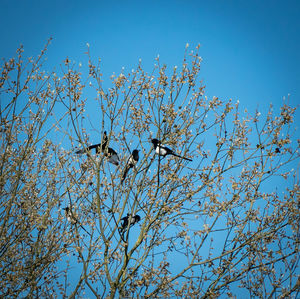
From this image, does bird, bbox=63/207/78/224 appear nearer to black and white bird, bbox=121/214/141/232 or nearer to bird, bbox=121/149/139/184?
black and white bird, bbox=121/214/141/232

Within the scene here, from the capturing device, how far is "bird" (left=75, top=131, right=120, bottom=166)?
5.59m

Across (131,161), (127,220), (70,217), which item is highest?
(131,161)

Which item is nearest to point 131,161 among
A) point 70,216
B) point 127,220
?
point 127,220

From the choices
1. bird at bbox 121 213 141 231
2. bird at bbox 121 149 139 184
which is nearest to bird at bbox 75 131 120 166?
bird at bbox 121 149 139 184

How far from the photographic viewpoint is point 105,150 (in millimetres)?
5512

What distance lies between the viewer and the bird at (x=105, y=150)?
220 inches

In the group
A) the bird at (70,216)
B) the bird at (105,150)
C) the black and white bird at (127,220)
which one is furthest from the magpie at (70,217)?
the bird at (105,150)

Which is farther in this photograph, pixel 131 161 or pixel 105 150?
pixel 131 161

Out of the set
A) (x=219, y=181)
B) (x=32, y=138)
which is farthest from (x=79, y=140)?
(x=219, y=181)

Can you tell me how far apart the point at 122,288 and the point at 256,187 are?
2784mm

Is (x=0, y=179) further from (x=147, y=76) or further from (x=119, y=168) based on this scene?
(x=147, y=76)

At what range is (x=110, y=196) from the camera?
536 centimetres

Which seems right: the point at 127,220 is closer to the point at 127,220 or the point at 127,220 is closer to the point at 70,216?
the point at 127,220

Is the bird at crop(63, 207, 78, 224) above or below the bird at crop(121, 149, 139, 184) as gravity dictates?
below
